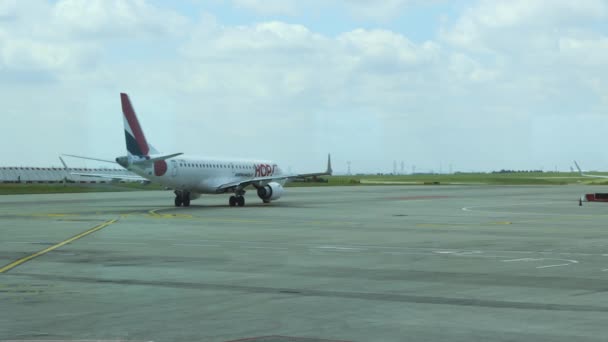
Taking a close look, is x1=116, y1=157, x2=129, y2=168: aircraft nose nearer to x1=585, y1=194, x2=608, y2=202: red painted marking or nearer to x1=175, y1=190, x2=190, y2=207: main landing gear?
x1=175, y1=190, x2=190, y2=207: main landing gear

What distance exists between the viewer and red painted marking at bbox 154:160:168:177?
5650 centimetres

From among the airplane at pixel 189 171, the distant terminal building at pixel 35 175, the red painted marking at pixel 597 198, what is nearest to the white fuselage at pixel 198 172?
the airplane at pixel 189 171

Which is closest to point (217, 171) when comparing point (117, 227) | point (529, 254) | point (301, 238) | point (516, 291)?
point (117, 227)

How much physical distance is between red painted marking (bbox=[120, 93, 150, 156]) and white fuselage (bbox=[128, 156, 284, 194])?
147cm

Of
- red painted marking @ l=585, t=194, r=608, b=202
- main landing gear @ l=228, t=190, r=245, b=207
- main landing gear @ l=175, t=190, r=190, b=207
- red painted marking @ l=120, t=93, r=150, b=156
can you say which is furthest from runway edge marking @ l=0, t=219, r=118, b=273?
red painted marking @ l=585, t=194, r=608, b=202

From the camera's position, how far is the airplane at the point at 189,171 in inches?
2213

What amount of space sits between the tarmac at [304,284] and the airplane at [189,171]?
20033mm

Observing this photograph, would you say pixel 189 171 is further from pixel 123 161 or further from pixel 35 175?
pixel 35 175

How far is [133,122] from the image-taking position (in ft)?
188

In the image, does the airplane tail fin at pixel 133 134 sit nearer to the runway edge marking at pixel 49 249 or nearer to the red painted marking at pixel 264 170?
the red painted marking at pixel 264 170

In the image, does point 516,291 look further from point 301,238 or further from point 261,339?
point 301,238

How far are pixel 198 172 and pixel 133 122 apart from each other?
5.87 m

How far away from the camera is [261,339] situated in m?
11.8

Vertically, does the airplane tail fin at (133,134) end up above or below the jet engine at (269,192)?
above
